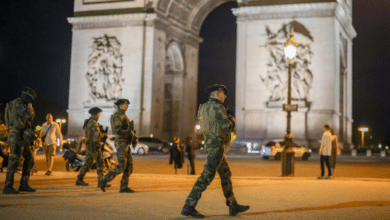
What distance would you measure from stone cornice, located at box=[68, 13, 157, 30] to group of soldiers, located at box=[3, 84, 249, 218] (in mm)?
24071

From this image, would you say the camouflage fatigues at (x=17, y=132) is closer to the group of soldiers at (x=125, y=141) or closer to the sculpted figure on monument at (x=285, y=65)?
the group of soldiers at (x=125, y=141)

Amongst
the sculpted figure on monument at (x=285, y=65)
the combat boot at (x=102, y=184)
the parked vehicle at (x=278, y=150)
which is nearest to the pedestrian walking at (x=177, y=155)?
the combat boot at (x=102, y=184)

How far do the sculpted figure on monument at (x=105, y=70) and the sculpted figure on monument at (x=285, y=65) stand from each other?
30.2 ft

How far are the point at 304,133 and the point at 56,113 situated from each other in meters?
52.3

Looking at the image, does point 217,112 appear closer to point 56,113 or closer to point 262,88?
point 262,88

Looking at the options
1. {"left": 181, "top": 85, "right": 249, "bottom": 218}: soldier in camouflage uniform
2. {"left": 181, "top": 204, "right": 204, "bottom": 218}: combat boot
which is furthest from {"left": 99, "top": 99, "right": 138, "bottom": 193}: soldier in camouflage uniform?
{"left": 181, "top": 204, "right": 204, "bottom": 218}: combat boot

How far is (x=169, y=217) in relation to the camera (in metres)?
6.72

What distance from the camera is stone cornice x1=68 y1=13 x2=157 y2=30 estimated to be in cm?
3388

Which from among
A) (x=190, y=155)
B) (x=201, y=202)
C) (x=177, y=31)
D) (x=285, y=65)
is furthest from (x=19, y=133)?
(x=177, y=31)

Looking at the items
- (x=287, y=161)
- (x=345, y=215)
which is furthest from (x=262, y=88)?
(x=345, y=215)

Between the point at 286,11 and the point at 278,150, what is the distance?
858 centimetres

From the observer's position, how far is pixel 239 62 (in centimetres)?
3244

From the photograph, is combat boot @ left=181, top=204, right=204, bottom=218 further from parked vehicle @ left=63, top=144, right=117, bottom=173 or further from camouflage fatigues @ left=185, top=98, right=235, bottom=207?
parked vehicle @ left=63, top=144, right=117, bottom=173

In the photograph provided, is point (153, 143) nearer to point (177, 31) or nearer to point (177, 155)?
point (177, 31)
